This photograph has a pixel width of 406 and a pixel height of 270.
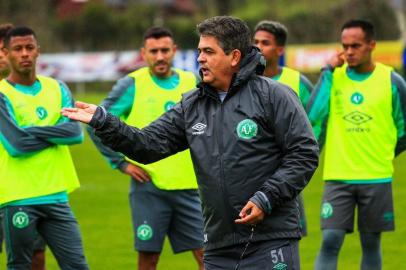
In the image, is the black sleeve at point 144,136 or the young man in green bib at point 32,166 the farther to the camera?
the young man in green bib at point 32,166

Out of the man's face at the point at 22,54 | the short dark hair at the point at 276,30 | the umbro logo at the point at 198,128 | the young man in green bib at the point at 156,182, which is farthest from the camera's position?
the short dark hair at the point at 276,30

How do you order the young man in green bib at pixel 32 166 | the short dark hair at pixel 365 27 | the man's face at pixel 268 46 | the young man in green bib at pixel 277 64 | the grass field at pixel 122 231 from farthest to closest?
the grass field at pixel 122 231 < the man's face at pixel 268 46 < the young man in green bib at pixel 277 64 < the short dark hair at pixel 365 27 < the young man in green bib at pixel 32 166

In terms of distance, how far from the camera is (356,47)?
888 centimetres

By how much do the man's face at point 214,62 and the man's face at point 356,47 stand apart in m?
3.09

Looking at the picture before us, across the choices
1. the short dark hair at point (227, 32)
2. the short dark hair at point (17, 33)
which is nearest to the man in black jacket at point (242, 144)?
the short dark hair at point (227, 32)

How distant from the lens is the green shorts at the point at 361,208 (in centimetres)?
874

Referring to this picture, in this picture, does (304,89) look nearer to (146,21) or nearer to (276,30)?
(276,30)

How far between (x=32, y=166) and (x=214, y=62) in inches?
103

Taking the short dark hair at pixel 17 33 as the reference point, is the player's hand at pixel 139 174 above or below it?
below

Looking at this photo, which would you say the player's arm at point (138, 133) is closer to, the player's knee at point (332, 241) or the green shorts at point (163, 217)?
the green shorts at point (163, 217)

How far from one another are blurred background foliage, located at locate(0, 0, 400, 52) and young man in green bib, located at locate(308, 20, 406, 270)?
4407 cm

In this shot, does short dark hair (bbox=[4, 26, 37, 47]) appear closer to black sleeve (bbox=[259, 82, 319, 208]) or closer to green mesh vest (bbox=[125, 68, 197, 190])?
green mesh vest (bbox=[125, 68, 197, 190])

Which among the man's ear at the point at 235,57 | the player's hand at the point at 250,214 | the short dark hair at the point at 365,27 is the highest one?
the short dark hair at the point at 365,27

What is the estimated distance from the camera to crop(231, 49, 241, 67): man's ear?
19.6 feet
